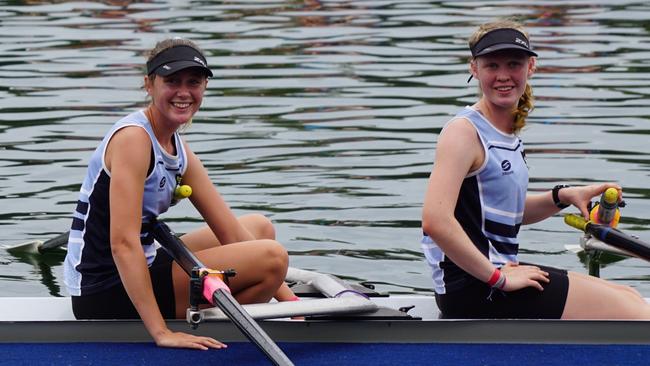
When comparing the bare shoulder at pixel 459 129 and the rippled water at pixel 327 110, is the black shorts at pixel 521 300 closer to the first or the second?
the bare shoulder at pixel 459 129

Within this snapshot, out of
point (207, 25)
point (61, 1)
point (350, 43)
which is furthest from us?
point (61, 1)

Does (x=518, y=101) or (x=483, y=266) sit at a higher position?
(x=518, y=101)

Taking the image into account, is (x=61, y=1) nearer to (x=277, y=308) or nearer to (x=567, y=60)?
(x=567, y=60)

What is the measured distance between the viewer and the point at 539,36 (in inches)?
715

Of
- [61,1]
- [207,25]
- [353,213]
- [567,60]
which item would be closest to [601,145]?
[353,213]

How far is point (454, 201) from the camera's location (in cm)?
539

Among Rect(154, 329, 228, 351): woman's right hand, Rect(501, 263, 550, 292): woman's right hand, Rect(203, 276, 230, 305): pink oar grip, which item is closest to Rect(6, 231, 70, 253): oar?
Rect(154, 329, 228, 351): woman's right hand

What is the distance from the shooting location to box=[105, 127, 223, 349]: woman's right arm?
541 cm

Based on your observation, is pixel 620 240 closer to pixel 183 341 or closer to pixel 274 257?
pixel 274 257

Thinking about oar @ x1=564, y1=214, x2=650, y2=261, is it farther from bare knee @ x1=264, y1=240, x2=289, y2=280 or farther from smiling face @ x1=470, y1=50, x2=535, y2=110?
bare knee @ x1=264, y1=240, x2=289, y2=280

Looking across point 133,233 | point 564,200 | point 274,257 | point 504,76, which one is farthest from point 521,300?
point 133,233

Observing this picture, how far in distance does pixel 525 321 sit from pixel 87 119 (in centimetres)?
828

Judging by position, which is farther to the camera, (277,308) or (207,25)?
(207,25)

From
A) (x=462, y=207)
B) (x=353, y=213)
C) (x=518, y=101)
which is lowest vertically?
(x=353, y=213)
